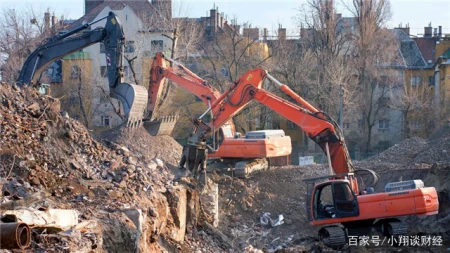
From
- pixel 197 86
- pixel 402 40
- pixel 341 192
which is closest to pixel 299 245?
pixel 341 192

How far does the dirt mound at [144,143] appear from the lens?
1711cm

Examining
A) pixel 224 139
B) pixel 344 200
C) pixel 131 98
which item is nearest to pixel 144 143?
pixel 131 98

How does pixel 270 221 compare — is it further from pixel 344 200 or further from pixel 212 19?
pixel 212 19

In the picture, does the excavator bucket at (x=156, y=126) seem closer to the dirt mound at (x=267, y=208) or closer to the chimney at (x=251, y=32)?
the dirt mound at (x=267, y=208)

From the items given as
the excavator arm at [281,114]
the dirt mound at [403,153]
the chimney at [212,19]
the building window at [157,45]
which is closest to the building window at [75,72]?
the building window at [157,45]

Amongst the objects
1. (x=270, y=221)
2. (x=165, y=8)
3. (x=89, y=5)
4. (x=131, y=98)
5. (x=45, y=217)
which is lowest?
(x=270, y=221)

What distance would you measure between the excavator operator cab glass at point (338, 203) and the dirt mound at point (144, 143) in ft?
14.7

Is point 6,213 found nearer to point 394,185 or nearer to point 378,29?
Answer: point 394,185

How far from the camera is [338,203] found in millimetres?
14133

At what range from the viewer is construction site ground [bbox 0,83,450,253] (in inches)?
341

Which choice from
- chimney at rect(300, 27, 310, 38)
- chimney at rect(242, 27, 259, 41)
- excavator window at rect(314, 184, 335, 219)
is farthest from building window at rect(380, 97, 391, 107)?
excavator window at rect(314, 184, 335, 219)

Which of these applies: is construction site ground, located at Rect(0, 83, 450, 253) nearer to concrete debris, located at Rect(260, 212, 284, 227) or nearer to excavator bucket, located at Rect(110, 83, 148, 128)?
concrete debris, located at Rect(260, 212, 284, 227)

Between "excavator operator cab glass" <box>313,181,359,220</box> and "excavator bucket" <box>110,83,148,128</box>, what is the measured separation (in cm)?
501

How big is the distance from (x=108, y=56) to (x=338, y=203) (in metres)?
7.04
